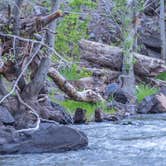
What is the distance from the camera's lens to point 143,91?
17.0 metres

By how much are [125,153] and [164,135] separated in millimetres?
Result: 1863

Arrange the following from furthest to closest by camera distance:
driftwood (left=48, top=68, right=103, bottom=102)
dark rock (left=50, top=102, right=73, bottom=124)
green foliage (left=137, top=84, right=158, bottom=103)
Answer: green foliage (left=137, top=84, right=158, bottom=103)
driftwood (left=48, top=68, right=103, bottom=102)
dark rock (left=50, top=102, right=73, bottom=124)

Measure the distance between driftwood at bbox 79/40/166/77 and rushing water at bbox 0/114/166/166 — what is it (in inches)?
240

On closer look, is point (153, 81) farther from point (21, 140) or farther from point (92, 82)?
point (21, 140)

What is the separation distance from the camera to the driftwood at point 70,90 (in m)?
13.1

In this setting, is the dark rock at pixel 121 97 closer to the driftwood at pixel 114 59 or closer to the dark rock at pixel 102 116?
the dark rock at pixel 102 116

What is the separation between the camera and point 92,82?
16.8 metres

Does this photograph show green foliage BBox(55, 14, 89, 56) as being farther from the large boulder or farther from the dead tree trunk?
the large boulder

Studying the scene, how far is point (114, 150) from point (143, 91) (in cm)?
781

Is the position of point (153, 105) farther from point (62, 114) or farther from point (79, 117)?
point (62, 114)

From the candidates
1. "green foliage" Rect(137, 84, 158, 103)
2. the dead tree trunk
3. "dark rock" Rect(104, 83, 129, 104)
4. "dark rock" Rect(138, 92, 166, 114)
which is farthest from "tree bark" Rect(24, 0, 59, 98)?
the dead tree trunk

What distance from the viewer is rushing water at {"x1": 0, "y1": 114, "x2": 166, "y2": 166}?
27.3 ft

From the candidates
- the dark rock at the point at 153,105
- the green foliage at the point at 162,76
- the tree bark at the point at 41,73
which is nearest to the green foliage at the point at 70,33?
the tree bark at the point at 41,73

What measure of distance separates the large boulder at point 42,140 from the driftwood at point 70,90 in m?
3.66
